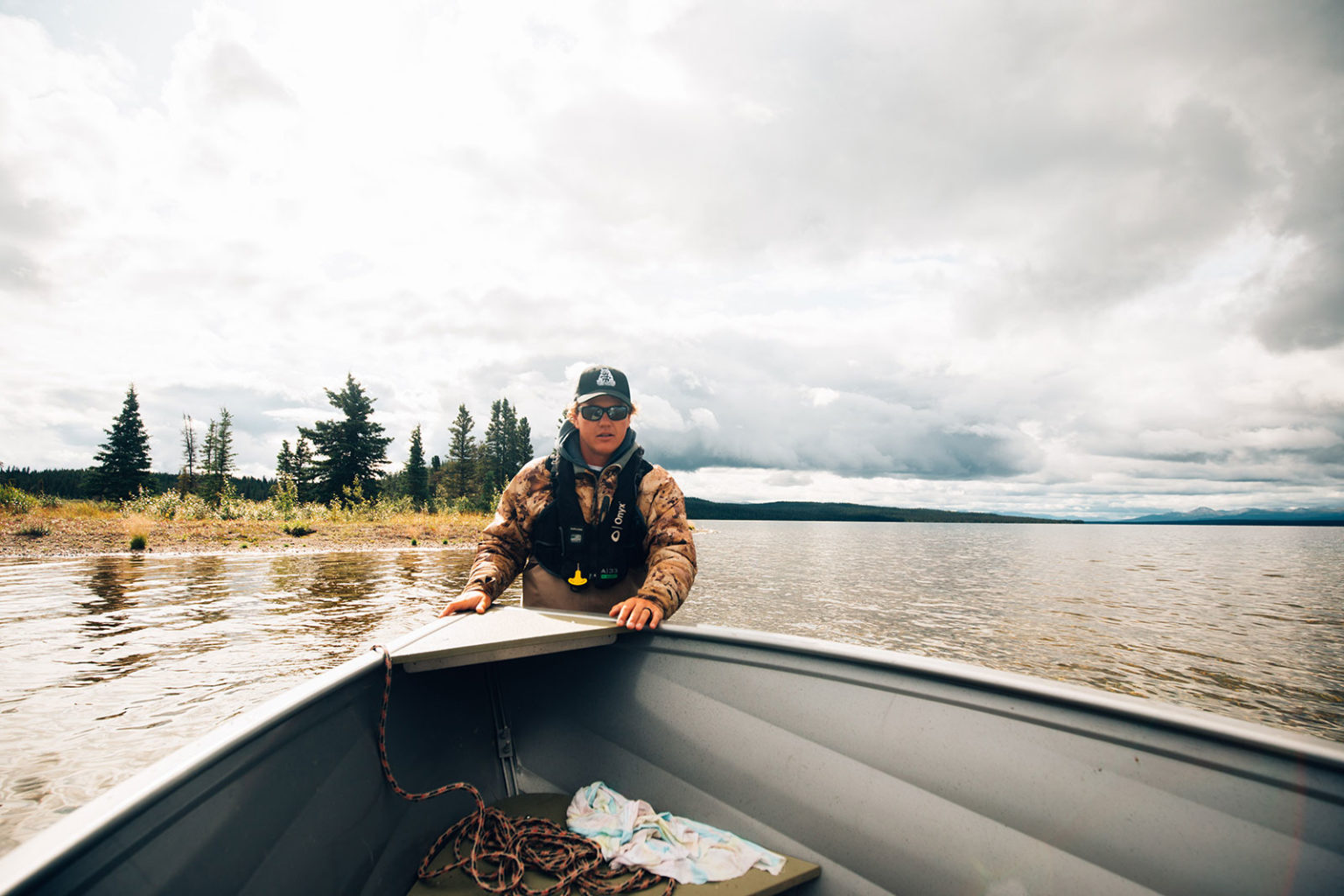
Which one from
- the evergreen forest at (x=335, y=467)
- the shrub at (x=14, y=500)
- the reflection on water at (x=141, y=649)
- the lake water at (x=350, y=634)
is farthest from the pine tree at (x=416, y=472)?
the reflection on water at (x=141, y=649)

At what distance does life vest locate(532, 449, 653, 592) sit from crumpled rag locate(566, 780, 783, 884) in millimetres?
1336

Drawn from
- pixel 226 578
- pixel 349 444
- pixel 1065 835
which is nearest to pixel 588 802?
pixel 1065 835

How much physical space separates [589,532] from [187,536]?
22158 mm

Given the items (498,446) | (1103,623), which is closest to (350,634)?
(1103,623)

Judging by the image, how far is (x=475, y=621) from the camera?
2902 mm

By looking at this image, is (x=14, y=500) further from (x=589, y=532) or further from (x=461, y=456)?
(x=461, y=456)

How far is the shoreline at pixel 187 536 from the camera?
16203mm

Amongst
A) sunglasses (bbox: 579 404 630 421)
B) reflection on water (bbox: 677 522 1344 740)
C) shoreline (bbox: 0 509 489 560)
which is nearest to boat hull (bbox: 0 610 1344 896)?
sunglasses (bbox: 579 404 630 421)

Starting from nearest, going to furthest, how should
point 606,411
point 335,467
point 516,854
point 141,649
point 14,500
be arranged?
1. point 516,854
2. point 606,411
3. point 141,649
4. point 14,500
5. point 335,467

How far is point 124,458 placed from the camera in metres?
47.6

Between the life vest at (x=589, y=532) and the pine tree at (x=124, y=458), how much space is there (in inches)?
2412

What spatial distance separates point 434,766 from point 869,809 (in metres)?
1.98

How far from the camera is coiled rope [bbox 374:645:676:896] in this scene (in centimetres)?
218

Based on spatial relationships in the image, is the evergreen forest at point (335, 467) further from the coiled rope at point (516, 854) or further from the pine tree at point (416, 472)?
the coiled rope at point (516, 854)
